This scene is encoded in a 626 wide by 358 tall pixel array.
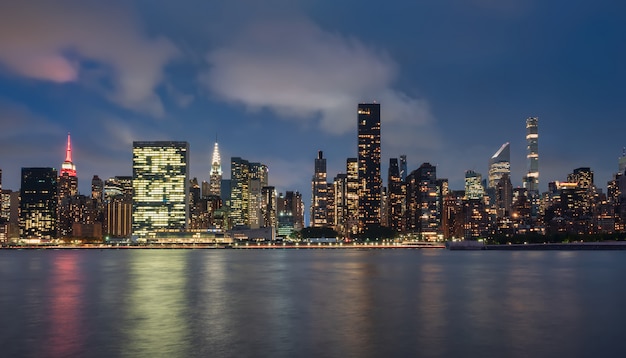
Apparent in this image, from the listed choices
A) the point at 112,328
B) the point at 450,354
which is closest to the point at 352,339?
the point at 450,354

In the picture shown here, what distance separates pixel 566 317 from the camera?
58469 millimetres

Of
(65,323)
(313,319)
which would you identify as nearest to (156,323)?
(65,323)

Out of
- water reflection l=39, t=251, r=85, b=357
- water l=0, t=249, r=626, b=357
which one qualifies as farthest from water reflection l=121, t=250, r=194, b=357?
water reflection l=39, t=251, r=85, b=357

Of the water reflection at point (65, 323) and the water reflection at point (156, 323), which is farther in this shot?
the water reflection at point (65, 323)

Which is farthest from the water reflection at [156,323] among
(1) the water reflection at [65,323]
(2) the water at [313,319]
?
(1) the water reflection at [65,323]

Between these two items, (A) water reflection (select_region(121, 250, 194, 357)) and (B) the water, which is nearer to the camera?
(A) water reflection (select_region(121, 250, 194, 357))

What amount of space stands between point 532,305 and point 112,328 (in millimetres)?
42857

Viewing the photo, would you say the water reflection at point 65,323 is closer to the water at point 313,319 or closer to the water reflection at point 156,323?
the water at point 313,319

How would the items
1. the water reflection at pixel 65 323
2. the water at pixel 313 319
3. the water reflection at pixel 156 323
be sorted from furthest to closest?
the water at pixel 313 319, the water reflection at pixel 65 323, the water reflection at pixel 156 323

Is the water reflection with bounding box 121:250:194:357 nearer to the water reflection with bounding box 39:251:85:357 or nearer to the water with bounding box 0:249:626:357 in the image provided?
the water with bounding box 0:249:626:357

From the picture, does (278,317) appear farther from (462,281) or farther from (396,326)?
(462,281)

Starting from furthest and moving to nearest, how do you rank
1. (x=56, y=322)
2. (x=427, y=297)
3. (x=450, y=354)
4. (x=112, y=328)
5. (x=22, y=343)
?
A: 1. (x=427, y=297)
2. (x=56, y=322)
3. (x=112, y=328)
4. (x=22, y=343)
5. (x=450, y=354)

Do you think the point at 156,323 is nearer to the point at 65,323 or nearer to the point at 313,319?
the point at 65,323

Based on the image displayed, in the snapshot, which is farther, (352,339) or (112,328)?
(112,328)
